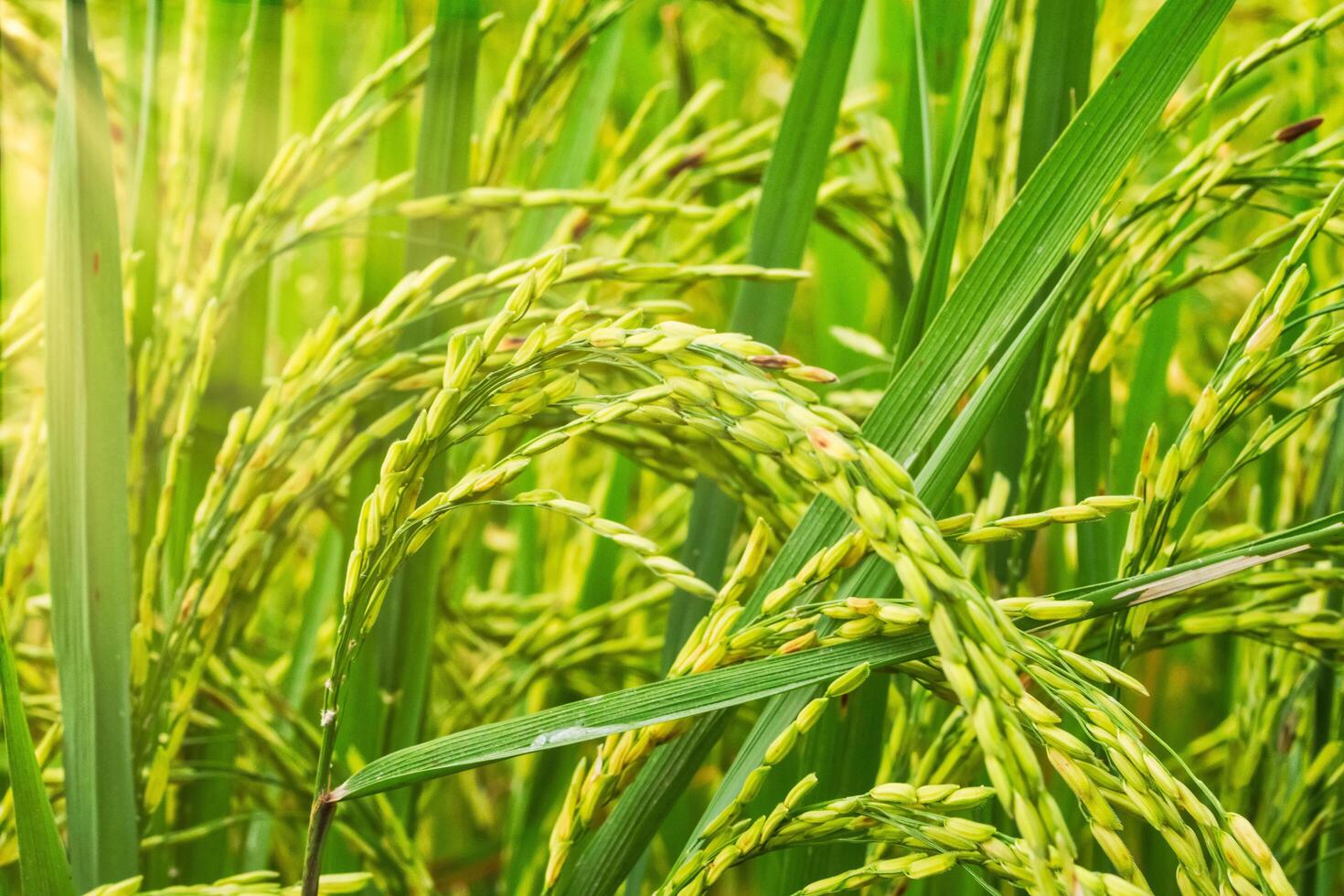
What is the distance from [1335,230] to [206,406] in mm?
721

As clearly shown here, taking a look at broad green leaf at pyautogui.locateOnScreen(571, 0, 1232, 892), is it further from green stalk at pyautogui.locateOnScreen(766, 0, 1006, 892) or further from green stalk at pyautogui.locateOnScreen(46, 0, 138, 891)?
green stalk at pyautogui.locateOnScreen(46, 0, 138, 891)

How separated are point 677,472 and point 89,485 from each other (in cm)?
35

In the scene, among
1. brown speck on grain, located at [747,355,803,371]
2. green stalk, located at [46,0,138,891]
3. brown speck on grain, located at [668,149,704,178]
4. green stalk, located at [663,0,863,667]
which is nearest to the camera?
brown speck on grain, located at [747,355,803,371]

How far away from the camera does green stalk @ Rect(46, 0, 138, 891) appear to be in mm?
481

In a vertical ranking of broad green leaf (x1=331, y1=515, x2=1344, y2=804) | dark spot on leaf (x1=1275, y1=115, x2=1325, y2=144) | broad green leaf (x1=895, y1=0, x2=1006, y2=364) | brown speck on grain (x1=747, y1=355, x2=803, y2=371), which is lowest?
broad green leaf (x1=331, y1=515, x2=1344, y2=804)

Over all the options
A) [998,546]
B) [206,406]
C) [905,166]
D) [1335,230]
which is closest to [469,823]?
[206,406]

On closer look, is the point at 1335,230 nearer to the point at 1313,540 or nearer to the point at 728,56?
the point at 1313,540

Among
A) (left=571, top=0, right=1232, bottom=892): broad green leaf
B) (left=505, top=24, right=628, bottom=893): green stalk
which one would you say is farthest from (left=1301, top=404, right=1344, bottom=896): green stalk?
(left=505, top=24, right=628, bottom=893): green stalk

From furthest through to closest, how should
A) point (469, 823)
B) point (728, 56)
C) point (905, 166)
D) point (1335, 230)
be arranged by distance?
point (728, 56) < point (469, 823) < point (905, 166) < point (1335, 230)

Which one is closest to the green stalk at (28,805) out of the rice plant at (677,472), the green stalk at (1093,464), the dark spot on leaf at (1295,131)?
the rice plant at (677,472)

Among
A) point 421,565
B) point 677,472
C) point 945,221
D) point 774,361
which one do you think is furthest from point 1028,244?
point 421,565

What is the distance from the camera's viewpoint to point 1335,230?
54 centimetres

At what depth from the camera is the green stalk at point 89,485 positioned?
0.48 m

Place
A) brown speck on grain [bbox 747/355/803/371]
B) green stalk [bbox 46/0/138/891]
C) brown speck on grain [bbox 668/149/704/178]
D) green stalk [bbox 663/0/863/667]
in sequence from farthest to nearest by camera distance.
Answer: brown speck on grain [bbox 668/149/704/178], green stalk [bbox 663/0/863/667], green stalk [bbox 46/0/138/891], brown speck on grain [bbox 747/355/803/371]
